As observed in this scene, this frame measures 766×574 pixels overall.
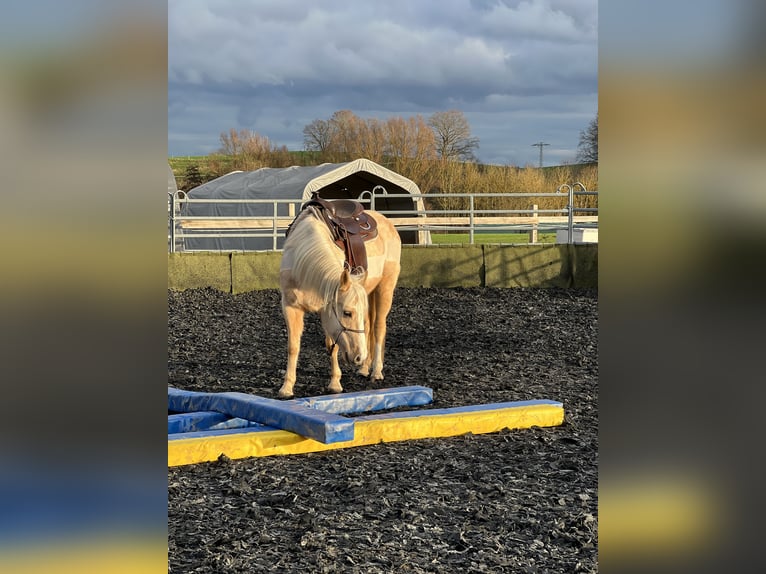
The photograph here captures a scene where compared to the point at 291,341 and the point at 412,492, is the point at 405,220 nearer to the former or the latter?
the point at 291,341

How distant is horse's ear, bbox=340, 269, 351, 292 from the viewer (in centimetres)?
600

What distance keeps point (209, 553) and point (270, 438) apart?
1541mm

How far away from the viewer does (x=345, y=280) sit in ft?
19.7

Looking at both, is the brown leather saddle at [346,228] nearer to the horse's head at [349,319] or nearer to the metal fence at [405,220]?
the horse's head at [349,319]

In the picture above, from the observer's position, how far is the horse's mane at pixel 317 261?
6.11 metres

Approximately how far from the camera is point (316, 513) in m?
3.62

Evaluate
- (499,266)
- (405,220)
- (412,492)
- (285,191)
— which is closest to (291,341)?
(412,492)

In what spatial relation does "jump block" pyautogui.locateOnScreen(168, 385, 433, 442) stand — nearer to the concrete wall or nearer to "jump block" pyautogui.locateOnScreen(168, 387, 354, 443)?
"jump block" pyautogui.locateOnScreen(168, 387, 354, 443)

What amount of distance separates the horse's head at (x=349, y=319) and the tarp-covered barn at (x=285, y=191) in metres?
13.3

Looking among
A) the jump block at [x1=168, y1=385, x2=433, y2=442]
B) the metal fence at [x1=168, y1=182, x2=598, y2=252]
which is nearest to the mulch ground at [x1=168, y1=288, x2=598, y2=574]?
the jump block at [x1=168, y1=385, x2=433, y2=442]
